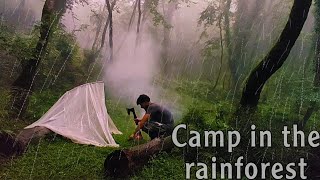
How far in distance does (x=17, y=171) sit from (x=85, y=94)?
3106 millimetres

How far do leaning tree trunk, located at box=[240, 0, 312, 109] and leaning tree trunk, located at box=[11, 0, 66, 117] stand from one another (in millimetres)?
5503

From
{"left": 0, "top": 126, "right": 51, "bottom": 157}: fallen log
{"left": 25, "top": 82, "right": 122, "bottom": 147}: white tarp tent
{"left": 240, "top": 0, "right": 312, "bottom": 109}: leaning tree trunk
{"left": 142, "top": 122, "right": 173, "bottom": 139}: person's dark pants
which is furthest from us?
{"left": 25, "top": 82, "right": 122, "bottom": 147}: white tarp tent

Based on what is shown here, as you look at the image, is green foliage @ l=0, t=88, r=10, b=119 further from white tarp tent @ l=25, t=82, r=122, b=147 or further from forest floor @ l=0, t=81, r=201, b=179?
white tarp tent @ l=25, t=82, r=122, b=147

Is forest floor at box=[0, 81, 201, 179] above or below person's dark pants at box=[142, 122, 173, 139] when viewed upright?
below

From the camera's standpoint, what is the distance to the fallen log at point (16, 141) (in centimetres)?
645

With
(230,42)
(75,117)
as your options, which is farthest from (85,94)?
(230,42)

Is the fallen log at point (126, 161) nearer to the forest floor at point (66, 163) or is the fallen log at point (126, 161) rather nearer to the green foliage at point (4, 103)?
the forest floor at point (66, 163)

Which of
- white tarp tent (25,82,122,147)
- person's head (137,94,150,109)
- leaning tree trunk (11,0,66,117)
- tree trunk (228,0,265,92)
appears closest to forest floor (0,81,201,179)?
white tarp tent (25,82,122,147)

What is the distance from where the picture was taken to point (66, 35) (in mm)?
16391

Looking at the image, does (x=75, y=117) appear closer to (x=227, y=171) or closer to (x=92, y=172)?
(x=92, y=172)

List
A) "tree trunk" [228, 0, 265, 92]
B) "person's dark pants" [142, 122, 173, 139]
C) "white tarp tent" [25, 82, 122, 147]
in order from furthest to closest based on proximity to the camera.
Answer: "tree trunk" [228, 0, 265, 92] < "white tarp tent" [25, 82, 122, 147] < "person's dark pants" [142, 122, 173, 139]

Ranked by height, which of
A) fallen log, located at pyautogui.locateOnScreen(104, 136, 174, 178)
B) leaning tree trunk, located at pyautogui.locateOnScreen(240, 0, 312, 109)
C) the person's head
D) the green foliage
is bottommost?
fallen log, located at pyautogui.locateOnScreen(104, 136, 174, 178)

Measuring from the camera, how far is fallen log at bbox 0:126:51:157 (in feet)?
21.1

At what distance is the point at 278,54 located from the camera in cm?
789
